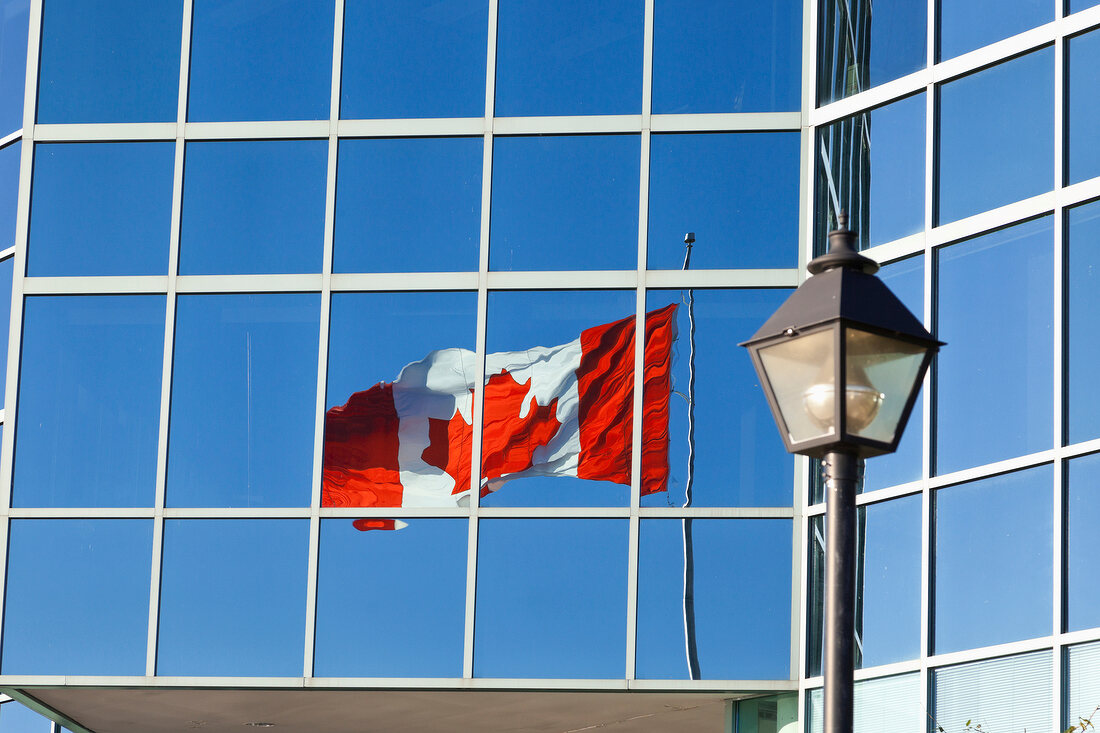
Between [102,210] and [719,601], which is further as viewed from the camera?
[102,210]

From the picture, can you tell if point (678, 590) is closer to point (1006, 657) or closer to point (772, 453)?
point (772, 453)

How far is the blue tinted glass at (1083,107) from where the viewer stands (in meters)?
13.7

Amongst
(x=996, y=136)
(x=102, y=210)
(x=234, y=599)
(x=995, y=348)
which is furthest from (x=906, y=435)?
(x=102, y=210)

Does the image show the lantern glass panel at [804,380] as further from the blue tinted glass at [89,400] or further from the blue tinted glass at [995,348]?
the blue tinted glass at [89,400]

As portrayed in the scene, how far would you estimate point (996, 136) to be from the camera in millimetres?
14648

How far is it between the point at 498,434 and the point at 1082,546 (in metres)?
6.14

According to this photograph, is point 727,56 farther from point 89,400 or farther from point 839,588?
point 839,588

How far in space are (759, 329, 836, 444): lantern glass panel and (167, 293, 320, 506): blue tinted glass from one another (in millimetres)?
11967

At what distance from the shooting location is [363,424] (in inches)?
665

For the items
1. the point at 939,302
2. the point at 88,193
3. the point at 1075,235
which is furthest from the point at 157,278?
the point at 1075,235

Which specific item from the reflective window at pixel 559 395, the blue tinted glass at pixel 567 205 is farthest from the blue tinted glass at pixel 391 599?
the blue tinted glass at pixel 567 205

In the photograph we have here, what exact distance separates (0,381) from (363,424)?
13.8 ft

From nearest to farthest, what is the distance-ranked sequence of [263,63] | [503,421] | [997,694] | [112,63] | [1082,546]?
1. [1082,546]
2. [997,694]
3. [503,421]
4. [263,63]
5. [112,63]

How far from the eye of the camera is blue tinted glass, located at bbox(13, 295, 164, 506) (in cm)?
1703
